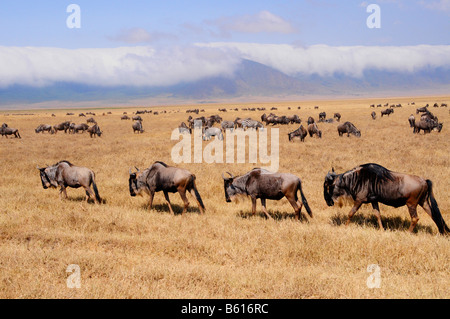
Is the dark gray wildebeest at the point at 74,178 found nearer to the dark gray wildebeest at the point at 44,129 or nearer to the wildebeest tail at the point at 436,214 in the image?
the wildebeest tail at the point at 436,214

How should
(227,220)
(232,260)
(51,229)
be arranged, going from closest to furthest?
(232,260) < (51,229) < (227,220)

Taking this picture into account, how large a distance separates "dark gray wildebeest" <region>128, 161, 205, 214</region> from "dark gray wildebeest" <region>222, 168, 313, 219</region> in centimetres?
115

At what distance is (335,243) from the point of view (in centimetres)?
739

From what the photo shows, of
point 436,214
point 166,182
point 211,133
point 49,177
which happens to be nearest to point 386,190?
point 436,214

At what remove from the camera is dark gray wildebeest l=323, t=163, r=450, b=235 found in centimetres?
802

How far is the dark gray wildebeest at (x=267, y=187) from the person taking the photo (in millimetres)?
9398

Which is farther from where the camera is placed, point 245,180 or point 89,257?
point 245,180

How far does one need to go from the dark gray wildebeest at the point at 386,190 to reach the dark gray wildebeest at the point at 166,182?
420cm

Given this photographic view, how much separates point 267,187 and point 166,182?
3.21 m

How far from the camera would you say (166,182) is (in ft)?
34.3

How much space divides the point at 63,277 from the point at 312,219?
265 inches

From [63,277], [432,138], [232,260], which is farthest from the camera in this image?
[432,138]
